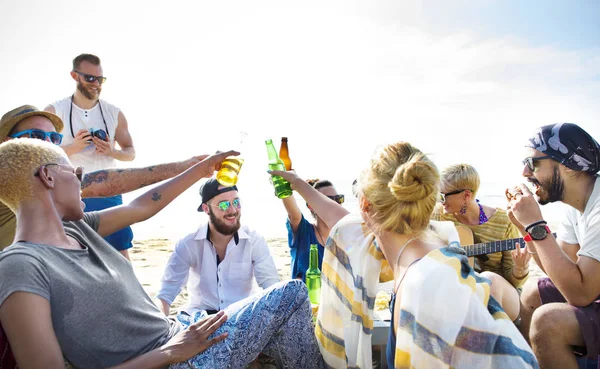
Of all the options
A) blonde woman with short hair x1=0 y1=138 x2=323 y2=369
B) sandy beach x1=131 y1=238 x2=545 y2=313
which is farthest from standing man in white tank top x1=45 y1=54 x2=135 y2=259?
blonde woman with short hair x1=0 y1=138 x2=323 y2=369

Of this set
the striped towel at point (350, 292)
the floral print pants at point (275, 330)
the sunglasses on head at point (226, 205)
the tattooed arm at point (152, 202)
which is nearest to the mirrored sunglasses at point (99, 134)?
the sunglasses on head at point (226, 205)

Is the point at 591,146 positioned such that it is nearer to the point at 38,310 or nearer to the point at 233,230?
the point at 233,230

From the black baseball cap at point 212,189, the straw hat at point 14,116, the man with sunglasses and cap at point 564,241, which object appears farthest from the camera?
the black baseball cap at point 212,189

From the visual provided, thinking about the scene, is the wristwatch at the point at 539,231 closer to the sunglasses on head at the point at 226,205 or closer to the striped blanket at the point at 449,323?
the striped blanket at the point at 449,323

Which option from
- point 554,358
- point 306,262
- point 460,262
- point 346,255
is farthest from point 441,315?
point 306,262

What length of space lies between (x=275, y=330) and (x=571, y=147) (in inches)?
91.4

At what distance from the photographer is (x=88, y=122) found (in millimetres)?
4938

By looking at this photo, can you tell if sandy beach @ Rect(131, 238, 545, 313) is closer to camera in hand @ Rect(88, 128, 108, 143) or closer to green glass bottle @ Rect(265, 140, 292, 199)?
camera in hand @ Rect(88, 128, 108, 143)

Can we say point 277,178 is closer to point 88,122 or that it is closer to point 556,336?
point 556,336

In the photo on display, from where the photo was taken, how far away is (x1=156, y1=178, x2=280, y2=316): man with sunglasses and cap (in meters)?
4.18

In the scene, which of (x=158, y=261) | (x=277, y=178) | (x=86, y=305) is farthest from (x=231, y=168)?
(x=158, y=261)

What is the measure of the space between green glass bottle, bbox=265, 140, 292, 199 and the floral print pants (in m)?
1.23

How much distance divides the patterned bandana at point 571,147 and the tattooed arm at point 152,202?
2299 millimetres

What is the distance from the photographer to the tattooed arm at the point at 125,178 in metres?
3.37
